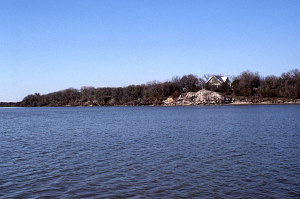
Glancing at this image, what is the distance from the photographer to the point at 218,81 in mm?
151875

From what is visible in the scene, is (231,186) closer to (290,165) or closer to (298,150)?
(290,165)

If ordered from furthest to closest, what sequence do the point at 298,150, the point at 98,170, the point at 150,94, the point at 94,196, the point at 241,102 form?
the point at 150,94 < the point at 241,102 < the point at 298,150 < the point at 98,170 < the point at 94,196

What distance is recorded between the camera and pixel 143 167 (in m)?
17.2

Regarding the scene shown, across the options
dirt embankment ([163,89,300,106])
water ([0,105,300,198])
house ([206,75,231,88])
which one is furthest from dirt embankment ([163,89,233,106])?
water ([0,105,300,198])

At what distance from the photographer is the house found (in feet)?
490

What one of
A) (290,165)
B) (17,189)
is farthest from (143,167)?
(290,165)

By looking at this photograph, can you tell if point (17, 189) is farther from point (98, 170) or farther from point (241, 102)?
point (241, 102)

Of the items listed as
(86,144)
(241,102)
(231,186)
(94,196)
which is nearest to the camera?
(94,196)

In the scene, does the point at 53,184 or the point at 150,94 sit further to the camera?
the point at 150,94

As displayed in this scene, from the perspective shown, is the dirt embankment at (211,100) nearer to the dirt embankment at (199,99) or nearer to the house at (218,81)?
the dirt embankment at (199,99)

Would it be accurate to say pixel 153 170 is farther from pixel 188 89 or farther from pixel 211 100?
pixel 188 89

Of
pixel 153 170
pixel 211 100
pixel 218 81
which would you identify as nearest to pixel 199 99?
pixel 211 100

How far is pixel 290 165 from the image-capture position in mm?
17016

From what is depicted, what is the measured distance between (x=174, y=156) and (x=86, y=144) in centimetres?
940
